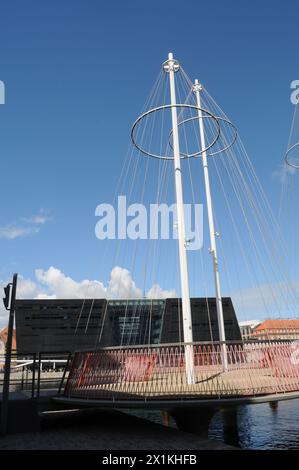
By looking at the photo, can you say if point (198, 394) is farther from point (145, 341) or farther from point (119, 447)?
point (145, 341)

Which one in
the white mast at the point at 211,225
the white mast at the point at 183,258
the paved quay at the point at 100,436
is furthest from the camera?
the white mast at the point at 211,225

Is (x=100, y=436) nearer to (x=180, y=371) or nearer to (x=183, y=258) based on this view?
(x=180, y=371)

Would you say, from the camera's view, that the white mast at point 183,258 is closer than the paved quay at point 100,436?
No

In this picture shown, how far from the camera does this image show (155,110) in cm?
1638

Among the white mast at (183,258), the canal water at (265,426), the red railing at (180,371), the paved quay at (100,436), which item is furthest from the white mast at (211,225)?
the red railing at (180,371)

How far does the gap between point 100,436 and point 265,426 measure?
8.84m

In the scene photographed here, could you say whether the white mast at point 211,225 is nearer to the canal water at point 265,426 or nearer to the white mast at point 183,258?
the white mast at point 183,258

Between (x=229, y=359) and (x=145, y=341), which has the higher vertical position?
(x=145, y=341)

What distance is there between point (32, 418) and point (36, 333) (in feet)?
224

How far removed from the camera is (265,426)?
17.2 meters

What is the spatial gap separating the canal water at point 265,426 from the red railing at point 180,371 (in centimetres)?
362

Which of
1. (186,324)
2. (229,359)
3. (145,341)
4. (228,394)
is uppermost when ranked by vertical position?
(145,341)

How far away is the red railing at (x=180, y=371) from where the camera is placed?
1079cm
